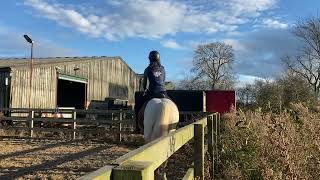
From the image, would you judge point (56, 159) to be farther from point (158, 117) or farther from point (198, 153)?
point (198, 153)

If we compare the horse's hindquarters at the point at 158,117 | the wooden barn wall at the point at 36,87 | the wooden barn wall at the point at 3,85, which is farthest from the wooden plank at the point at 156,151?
the wooden barn wall at the point at 36,87

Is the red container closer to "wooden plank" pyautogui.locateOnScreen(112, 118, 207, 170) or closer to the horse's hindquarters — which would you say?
the horse's hindquarters

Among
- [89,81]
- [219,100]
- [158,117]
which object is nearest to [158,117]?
[158,117]

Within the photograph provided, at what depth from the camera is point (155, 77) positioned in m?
7.20

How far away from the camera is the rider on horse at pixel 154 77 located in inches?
283

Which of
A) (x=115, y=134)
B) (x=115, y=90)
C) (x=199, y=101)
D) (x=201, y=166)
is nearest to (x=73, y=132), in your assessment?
(x=115, y=134)

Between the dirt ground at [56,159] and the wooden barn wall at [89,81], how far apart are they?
11465 millimetres

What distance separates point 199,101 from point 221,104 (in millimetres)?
3981

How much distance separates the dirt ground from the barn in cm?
1071

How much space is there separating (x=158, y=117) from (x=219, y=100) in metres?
22.1

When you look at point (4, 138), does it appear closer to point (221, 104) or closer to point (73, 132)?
point (73, 132)

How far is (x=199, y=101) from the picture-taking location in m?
24.8

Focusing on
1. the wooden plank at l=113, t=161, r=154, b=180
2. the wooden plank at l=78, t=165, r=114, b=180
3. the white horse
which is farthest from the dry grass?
the wooden plank at l=78, t=165, r=114, b=180

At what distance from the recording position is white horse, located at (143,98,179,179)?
6.79m
